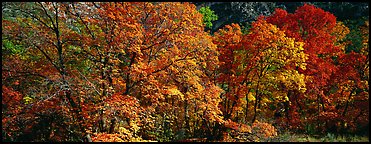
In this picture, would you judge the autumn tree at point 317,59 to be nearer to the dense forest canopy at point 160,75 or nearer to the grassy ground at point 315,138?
the dense forest canopy at point 160,75

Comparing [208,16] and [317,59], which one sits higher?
[208,16]

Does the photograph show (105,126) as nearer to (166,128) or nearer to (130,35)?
(130,35)

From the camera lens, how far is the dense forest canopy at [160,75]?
38.2 feet

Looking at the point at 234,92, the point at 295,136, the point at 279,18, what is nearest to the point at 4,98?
the point at 234,92

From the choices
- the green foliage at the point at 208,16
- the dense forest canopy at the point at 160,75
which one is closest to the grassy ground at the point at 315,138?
the dense forest canopy at the point at 160,75

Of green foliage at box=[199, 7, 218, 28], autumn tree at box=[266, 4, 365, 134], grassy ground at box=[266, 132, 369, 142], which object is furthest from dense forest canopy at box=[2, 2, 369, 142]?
green foliage at box=[199, 7, 218, 28]

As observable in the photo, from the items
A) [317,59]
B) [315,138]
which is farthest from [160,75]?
[317,59]

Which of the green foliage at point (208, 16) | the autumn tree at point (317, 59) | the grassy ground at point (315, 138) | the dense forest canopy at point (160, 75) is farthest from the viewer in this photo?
the green foliage at point (208, 16)

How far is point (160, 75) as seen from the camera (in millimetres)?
13531

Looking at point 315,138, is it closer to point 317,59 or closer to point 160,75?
point 317,59

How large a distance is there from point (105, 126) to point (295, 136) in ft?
36.5

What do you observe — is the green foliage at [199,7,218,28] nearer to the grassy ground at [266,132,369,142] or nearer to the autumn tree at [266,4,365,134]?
the autumn tree at [266,4,365,134]

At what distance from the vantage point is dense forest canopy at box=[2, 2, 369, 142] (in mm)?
11641

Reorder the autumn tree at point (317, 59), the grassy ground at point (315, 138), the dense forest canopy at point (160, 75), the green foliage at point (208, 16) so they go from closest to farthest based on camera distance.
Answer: the dense forest canopy at point (160, 75), the grassy ground at point (315, 138), the autumn tree at point (317, 59), the green foliage at point (208, 16)
